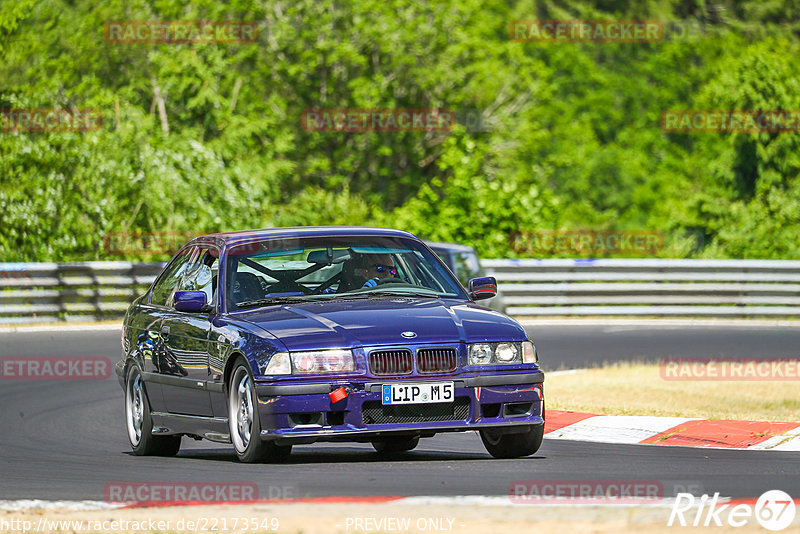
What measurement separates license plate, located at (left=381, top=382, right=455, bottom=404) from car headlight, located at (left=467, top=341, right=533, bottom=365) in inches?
9.6

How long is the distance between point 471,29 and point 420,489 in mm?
39699

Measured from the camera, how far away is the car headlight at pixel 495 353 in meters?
8.51

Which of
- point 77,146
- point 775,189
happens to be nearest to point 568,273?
point 77,146

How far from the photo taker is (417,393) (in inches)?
328

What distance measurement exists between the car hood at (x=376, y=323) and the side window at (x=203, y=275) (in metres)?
0.69

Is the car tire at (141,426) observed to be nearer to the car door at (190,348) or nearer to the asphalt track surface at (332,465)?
the asphalt track surface at (332,465)

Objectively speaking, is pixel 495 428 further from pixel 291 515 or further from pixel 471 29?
pixel 471 29

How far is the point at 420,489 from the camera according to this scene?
7.39m
